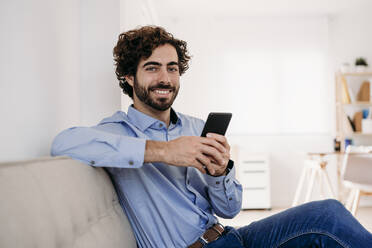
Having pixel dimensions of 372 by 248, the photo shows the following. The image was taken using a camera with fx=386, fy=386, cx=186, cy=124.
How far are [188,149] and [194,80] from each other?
180 inches

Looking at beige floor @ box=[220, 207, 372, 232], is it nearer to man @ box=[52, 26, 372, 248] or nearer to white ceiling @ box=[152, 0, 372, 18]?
white ceiling @ box=[152, 0, 372, 18]

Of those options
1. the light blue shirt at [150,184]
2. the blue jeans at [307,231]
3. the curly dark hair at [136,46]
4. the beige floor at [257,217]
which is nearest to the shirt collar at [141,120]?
the light blue shirt at [150,184]

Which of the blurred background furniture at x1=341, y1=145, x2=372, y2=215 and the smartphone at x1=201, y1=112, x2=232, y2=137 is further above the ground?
the smartphone at x1=201, y1=112, x2=232, y2=137

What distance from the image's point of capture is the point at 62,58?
1.46 metres

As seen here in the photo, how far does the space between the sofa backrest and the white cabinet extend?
390 centimetres

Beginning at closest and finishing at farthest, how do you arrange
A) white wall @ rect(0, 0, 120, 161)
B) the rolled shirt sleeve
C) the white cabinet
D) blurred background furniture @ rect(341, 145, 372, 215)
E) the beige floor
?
white wall @ rect(0, 0, 120, 161), the rolled shirt sleeve, blurred background furniture @ rect(341, 145, 372, 215), the beige floor, the white cabinet

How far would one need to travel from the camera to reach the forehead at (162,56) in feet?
5.09

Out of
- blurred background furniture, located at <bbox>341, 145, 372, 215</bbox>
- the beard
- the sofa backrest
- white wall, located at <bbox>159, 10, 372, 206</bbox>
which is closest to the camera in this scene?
the sofa backrest

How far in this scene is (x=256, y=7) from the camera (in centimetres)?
520

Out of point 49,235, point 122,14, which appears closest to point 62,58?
point 122,14

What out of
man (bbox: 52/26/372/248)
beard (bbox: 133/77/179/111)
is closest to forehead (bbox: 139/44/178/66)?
man (bbox: 52/26/372/248)

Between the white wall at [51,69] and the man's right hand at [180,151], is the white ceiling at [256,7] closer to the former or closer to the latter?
the white wall at [51,69]

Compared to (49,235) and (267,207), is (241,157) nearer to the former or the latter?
(267,207)

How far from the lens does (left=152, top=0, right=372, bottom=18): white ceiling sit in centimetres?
500
